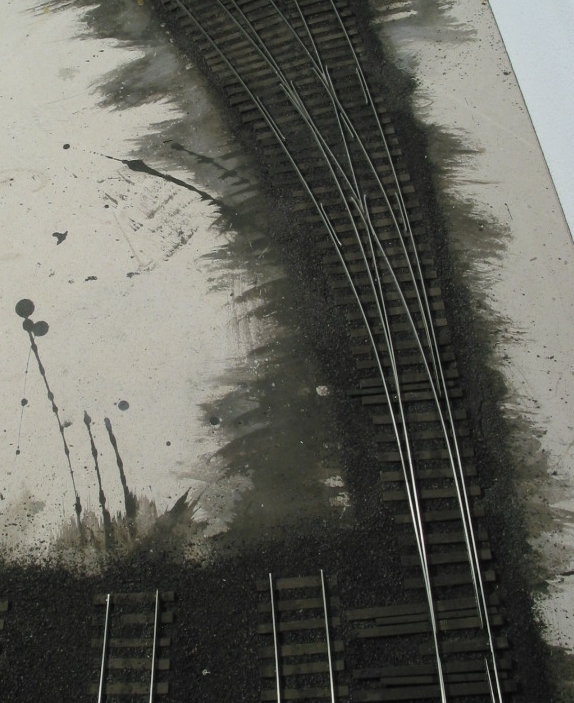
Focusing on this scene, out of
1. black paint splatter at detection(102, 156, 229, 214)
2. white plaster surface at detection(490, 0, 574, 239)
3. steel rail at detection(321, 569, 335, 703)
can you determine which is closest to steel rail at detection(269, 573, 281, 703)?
steel rail at detection(321, 569, 335, 703)

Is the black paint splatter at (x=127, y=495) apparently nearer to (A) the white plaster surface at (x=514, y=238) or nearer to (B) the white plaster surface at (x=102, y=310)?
(B) the white plaster surface at (x=102, y=310)

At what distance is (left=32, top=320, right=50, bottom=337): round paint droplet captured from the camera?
7695mm

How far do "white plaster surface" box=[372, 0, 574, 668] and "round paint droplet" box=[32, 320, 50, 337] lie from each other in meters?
5.23

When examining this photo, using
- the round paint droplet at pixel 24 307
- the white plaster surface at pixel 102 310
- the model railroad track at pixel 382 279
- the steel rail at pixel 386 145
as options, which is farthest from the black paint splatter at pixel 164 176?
the round paint droplet at pixel 24 307

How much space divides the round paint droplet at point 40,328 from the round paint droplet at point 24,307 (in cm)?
20

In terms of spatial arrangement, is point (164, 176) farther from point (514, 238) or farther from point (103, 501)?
point (514, 238)

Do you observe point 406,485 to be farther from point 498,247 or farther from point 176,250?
point 176,250

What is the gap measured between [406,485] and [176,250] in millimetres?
4199

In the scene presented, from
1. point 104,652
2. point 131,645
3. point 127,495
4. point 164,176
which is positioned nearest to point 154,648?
point 131,645

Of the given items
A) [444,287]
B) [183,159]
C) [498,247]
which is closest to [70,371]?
[183,159]

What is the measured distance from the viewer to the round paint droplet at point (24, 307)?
25.7ft

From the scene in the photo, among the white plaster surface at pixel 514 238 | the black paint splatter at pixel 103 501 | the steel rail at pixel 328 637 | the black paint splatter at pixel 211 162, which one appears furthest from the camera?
the black paint splatter at pixel 211 162

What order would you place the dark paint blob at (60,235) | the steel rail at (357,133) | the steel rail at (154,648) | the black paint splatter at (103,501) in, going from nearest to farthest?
the steel rail at (154,648), the black paint splatter at (103,501), the steel rail at (357,133), the dark paint blob at (60,235)

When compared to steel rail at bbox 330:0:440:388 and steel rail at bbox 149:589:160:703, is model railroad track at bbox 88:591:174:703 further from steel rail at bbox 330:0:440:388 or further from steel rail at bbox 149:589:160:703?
steel rail at bbox 330:0:440:388
